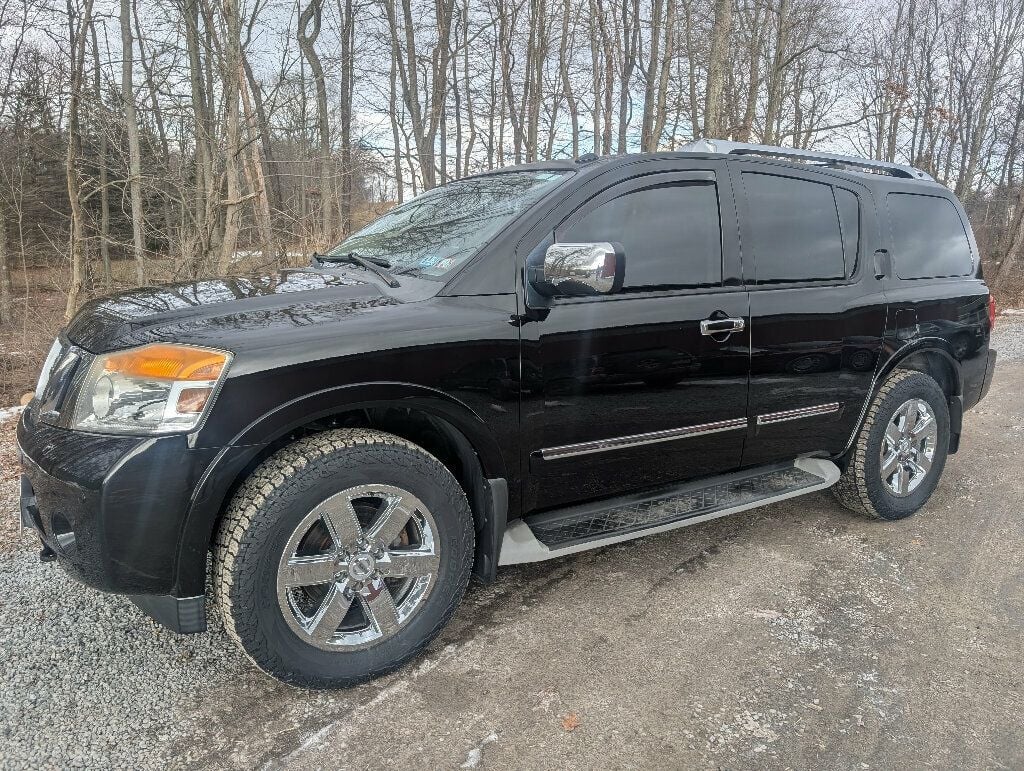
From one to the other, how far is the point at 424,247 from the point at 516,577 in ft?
5.09

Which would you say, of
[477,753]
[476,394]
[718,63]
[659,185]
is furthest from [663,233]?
[718,63]

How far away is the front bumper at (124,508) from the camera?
194 cm

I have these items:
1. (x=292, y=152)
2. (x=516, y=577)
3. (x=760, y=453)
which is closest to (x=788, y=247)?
(x=760, y=453)

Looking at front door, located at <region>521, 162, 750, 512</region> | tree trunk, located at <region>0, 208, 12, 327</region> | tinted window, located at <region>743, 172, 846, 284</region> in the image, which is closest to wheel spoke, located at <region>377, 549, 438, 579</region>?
front door, located at <region>521, 162, 750, 512</region>

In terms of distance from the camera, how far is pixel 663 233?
9.70 feet

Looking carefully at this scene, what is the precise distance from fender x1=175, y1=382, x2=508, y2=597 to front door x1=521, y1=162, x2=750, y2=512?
53 centimetres

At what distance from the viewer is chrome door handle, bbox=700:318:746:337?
296cm

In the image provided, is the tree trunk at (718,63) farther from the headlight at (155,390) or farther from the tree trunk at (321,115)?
the headlight at (155,390)

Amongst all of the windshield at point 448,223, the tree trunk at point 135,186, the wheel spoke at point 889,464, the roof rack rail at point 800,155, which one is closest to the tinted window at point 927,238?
the roof rack rail at point 800,155

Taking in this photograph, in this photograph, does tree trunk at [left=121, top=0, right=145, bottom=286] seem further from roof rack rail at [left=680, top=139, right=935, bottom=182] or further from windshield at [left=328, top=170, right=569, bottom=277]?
roof rack rail at [left=680, top=139, right=935, bottom=182]

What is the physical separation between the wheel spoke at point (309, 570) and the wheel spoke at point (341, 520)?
0.22 ft

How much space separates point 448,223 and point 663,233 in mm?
941

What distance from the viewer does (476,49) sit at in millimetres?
18562

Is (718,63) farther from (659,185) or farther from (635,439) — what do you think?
(635,439)
